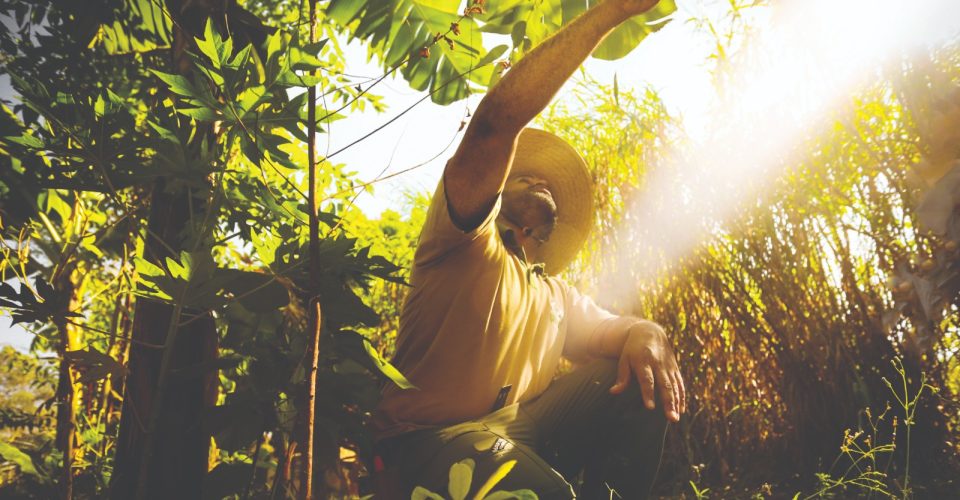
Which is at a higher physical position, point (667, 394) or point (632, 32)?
point (632, 32)

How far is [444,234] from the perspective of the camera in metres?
1.42

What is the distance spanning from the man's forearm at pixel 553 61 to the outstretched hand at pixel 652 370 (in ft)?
3.12

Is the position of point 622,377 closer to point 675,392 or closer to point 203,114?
point 675,392

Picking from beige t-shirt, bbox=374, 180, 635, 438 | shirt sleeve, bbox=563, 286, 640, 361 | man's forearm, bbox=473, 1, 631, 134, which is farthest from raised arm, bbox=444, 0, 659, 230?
shirt sleeve, bbox=563, 286, 640, 361

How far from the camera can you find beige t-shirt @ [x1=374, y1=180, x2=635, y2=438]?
1.47 m

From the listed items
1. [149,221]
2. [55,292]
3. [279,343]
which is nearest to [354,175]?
[149,221]

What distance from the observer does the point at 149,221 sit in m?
1.10

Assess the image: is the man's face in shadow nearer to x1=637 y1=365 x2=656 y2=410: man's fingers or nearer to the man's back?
the man's back

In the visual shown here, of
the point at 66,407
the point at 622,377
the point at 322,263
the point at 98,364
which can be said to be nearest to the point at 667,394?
the point at 622,377

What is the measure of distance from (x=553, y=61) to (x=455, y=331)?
0.83 m

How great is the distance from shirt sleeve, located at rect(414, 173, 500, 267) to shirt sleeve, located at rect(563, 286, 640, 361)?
2.26 ft

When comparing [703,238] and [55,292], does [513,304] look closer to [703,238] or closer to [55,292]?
[55,292]

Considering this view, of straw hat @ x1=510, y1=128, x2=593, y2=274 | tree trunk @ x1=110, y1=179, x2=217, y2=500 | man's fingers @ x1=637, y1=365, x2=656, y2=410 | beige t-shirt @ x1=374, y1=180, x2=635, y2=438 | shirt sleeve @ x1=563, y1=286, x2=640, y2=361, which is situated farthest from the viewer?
straw hat @ x1=510, y1=128, x2=593, y2=274

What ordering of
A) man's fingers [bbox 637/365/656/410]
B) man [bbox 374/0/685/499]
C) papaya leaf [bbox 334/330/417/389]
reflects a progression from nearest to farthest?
papaya leaf [bbox 334/330/417/389] < man [bbox 374/0/685/499] < man's fingers [bbox 637/365/656/410]
